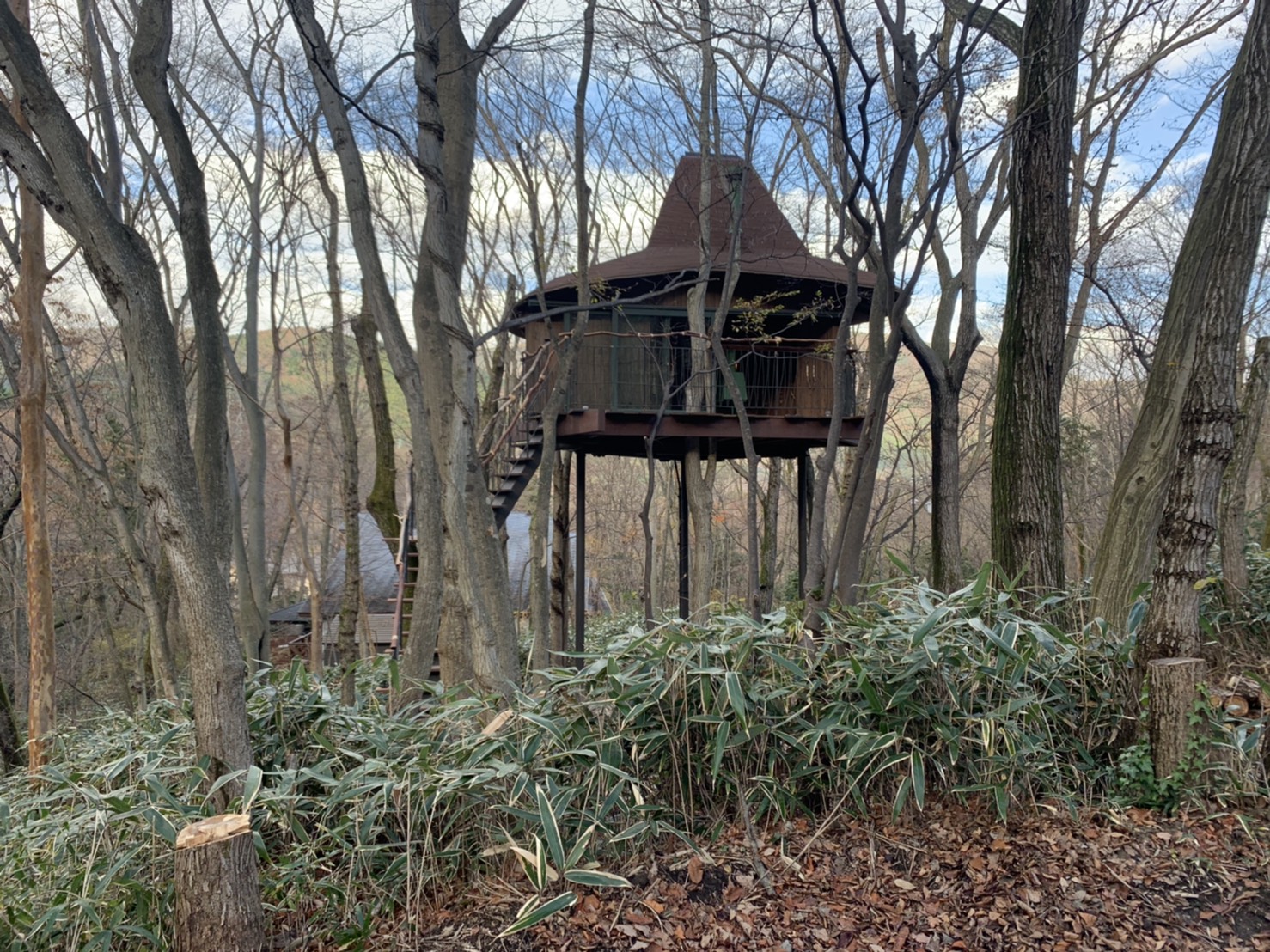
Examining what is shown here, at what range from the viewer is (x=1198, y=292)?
412cm

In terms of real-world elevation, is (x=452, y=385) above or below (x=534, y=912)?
above

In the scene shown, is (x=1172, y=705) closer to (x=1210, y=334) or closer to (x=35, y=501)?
(x=1210, y=334)

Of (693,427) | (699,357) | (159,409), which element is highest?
(699,357)

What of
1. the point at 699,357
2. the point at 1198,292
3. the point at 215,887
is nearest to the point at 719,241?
the point at 699,357

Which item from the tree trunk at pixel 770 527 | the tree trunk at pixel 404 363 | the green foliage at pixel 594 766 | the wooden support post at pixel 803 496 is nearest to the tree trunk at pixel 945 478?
the green foliage at pixel 594 766

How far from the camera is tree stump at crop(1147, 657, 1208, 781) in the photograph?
3309 millimetres

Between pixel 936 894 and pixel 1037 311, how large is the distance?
12.0 feet

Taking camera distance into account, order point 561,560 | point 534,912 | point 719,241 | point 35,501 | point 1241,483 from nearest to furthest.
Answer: point 534,912, point 1241,483, point 35,501, point 719,241, point 561,560

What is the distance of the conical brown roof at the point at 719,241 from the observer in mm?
10219

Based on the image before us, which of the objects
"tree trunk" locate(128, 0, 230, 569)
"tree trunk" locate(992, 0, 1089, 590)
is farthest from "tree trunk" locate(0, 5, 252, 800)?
"tree trunk" locate(992, 0, 1089, 590)

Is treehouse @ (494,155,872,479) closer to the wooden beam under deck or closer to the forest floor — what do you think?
the wooden beam under deck

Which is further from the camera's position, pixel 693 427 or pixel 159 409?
pixel 693 427

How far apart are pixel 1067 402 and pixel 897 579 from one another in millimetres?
22208

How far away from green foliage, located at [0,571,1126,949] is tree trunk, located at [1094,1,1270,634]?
0.71 m
